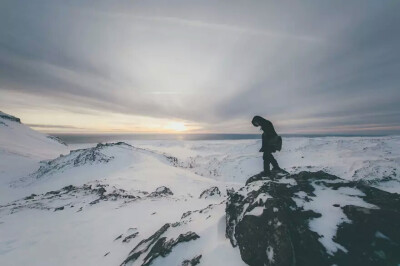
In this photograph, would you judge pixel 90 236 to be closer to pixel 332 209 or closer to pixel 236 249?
pixel 236 249

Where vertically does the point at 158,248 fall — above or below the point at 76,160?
above

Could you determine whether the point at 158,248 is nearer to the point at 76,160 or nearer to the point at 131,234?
the point at 131,234

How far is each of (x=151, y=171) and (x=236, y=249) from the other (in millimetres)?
40161

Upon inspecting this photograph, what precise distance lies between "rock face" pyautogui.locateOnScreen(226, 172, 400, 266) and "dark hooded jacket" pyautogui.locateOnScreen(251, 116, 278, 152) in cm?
269

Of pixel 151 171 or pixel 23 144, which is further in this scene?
pixel 23 144

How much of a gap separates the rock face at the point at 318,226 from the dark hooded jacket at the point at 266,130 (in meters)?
2.69

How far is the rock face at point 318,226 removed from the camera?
598cm

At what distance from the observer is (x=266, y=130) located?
10.8 meters

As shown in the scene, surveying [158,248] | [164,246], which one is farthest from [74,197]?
[164,246]

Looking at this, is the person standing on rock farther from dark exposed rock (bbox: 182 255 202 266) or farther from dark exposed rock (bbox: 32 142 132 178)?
dark exposed rock (bbox: 32 142 132 178)

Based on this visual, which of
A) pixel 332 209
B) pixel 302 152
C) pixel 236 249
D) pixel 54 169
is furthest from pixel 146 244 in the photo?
pixel 302 152

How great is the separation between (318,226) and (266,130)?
16.9 ft

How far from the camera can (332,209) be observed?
7.52 metres

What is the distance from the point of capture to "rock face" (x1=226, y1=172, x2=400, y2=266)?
235 inches
